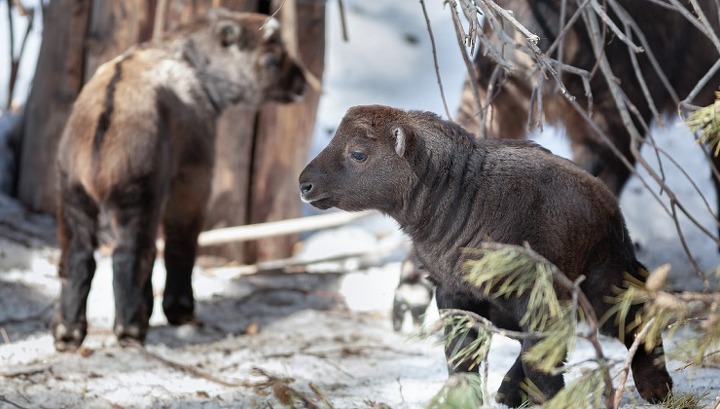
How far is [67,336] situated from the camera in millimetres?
4949

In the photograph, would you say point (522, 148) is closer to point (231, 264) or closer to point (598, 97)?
point (598, 97)

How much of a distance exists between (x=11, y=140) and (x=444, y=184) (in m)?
4.65

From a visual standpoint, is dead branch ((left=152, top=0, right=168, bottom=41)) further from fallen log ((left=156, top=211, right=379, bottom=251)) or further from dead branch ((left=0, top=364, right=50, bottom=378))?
dead branch ((left=0, top=364, right=50, bottom=378))

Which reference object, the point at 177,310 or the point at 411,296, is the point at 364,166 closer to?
the point at 411,296

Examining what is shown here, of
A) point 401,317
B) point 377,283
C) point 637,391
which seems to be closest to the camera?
point 637,391

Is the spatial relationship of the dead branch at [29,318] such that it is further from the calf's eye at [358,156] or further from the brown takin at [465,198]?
the calf's eye at [358,156]

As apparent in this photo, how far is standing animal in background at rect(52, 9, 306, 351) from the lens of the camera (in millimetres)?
4906

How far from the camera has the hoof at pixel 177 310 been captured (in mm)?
5637

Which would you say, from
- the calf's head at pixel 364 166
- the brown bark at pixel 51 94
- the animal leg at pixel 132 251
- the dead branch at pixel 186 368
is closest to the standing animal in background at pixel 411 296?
the dead branch at pixel 186 368

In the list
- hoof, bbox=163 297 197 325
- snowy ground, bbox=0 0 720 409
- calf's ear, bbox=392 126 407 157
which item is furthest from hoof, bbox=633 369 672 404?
hoof, bbox=163 297 197 325

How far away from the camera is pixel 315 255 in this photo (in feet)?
24.6

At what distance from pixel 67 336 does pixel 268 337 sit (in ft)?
3.76

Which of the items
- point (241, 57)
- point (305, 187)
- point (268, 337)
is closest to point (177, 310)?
point (268, 337)

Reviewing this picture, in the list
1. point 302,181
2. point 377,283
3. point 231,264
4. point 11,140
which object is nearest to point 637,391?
point 302,181
